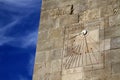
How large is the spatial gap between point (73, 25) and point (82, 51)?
126cm

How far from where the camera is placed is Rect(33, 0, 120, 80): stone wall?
1211 cm

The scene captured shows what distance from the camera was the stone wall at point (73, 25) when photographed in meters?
12.1

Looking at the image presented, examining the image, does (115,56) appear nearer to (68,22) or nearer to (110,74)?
(110,74)

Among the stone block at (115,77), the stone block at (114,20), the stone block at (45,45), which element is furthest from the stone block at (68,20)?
the stone block at (115,77)

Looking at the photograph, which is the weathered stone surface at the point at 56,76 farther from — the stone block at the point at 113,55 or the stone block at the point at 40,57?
the stone block at the point at 113,55

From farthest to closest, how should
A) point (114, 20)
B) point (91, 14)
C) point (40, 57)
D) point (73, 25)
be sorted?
point (40, 57), point (73, 25), point (91, 14), point (114, 20)

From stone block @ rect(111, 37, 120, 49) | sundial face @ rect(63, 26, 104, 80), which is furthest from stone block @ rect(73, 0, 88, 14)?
stone block @ rect(111, 37, 120, 49)

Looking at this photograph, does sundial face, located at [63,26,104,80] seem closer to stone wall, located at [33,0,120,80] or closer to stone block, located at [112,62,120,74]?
stone wall, located at [33,0,120,80]

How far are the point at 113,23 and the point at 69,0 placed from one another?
2455mm

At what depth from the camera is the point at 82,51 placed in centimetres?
1280

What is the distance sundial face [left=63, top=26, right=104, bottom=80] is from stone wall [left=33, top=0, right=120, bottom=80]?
142 mm

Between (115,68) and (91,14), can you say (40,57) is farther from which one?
(115,68)

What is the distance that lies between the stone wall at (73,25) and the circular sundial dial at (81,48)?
19 cm

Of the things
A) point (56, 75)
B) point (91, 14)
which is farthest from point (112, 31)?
point (56, 75)
